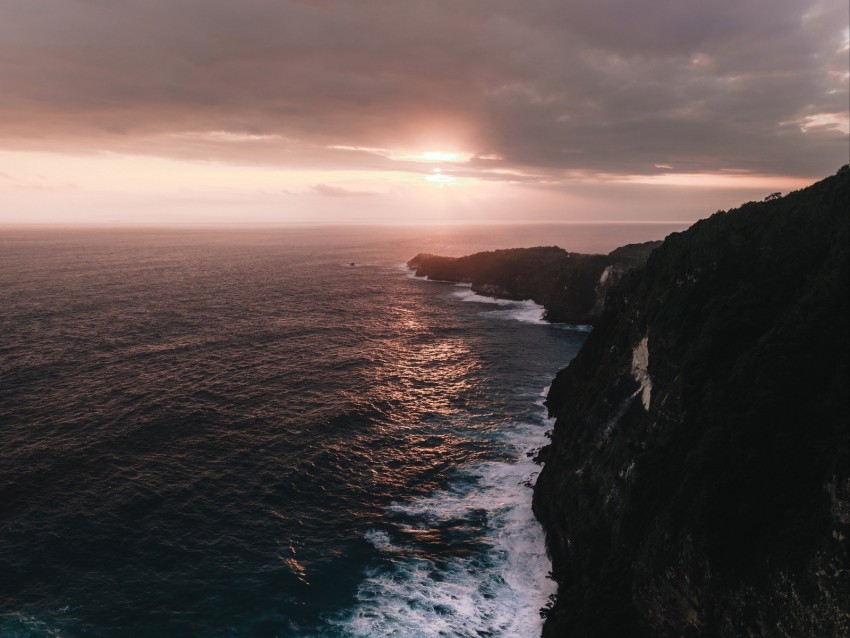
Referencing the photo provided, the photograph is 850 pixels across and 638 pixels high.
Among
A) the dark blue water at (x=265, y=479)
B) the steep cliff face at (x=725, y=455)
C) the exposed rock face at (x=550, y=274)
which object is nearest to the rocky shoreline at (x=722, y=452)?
the steep cliff face at (x=725, y=455)

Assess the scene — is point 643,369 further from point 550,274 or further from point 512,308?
Result: point 550,274

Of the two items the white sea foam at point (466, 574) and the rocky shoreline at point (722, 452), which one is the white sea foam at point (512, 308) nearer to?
the rocky shoreline at point (722, 452)

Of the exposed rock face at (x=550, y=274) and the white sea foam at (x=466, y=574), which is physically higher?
the exposed rock face at (x=550, y=274)

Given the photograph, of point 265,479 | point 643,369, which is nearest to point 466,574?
point 265,479

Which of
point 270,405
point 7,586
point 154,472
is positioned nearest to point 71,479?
point 154,472

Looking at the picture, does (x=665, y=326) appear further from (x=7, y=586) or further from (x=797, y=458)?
(x=7, y=586)
